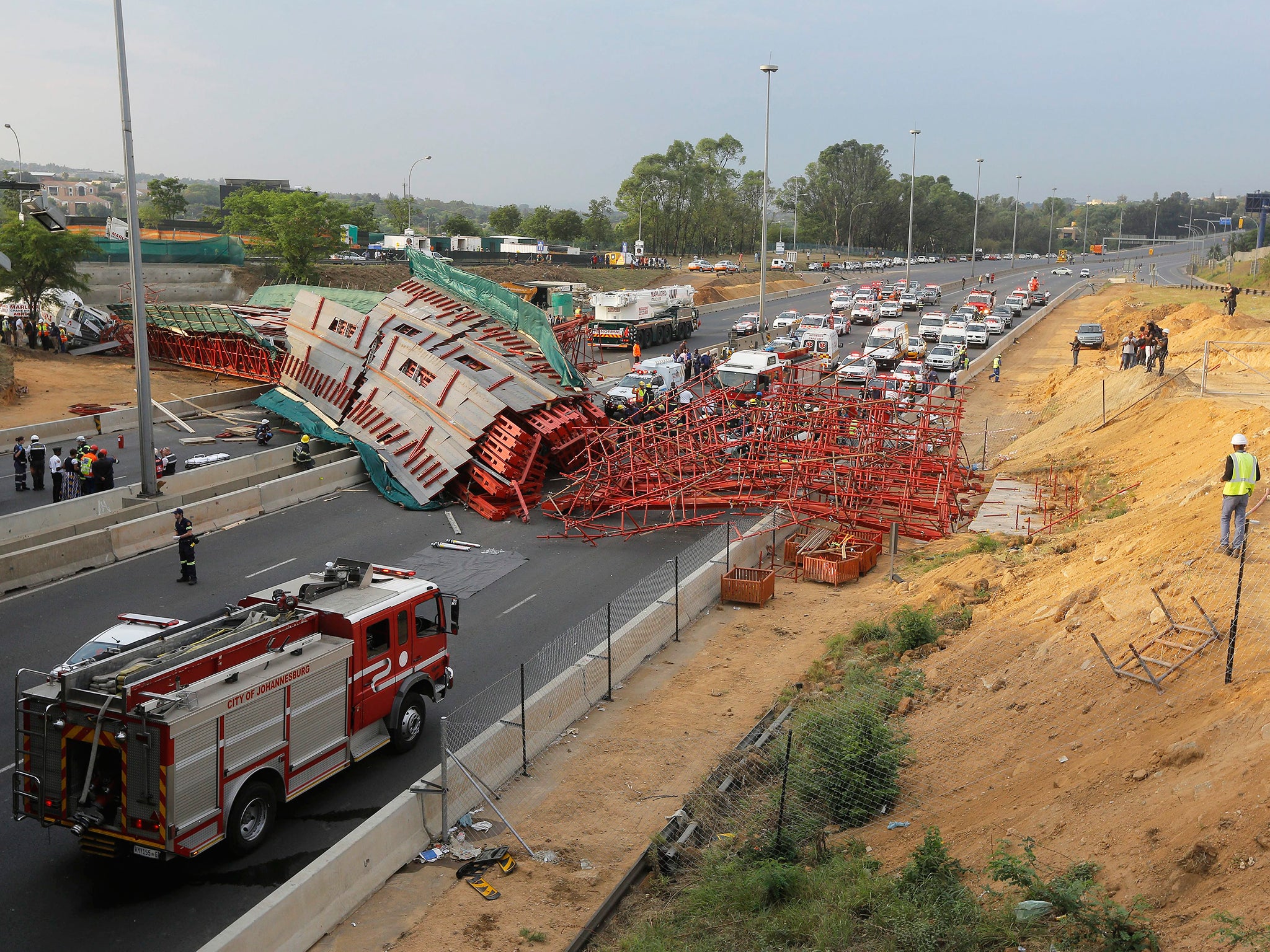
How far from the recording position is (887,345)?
46.4m

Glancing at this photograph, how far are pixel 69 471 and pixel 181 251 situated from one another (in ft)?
143

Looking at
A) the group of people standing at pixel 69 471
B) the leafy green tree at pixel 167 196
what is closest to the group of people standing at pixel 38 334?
the group of people standing at pixel 69 471

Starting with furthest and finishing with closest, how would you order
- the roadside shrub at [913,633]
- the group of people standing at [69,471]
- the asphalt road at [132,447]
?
the asphalt road at [132,447] < the group of people standing at [69,471] < the roadside shrub at [913,633]

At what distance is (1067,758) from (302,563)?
594 inches

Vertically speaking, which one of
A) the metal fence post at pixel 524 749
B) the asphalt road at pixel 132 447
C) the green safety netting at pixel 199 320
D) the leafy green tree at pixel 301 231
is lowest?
the metal fence post at pixel 524 749

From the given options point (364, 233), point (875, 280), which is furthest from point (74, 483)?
point (875, 280)

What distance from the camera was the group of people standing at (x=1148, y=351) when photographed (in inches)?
1244

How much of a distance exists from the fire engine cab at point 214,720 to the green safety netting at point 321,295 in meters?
20.6

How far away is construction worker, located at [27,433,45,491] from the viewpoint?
25.2m

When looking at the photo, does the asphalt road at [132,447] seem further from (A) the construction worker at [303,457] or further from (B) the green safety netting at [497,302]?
(B) the green safety netting at [497,302]

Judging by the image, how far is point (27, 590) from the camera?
18.8 meters

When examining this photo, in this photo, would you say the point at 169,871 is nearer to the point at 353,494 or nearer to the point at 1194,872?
the point at 1194,872

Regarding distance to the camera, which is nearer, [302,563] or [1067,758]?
[1067,758]

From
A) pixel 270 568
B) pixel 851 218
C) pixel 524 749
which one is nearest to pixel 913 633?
pixel 524 749
